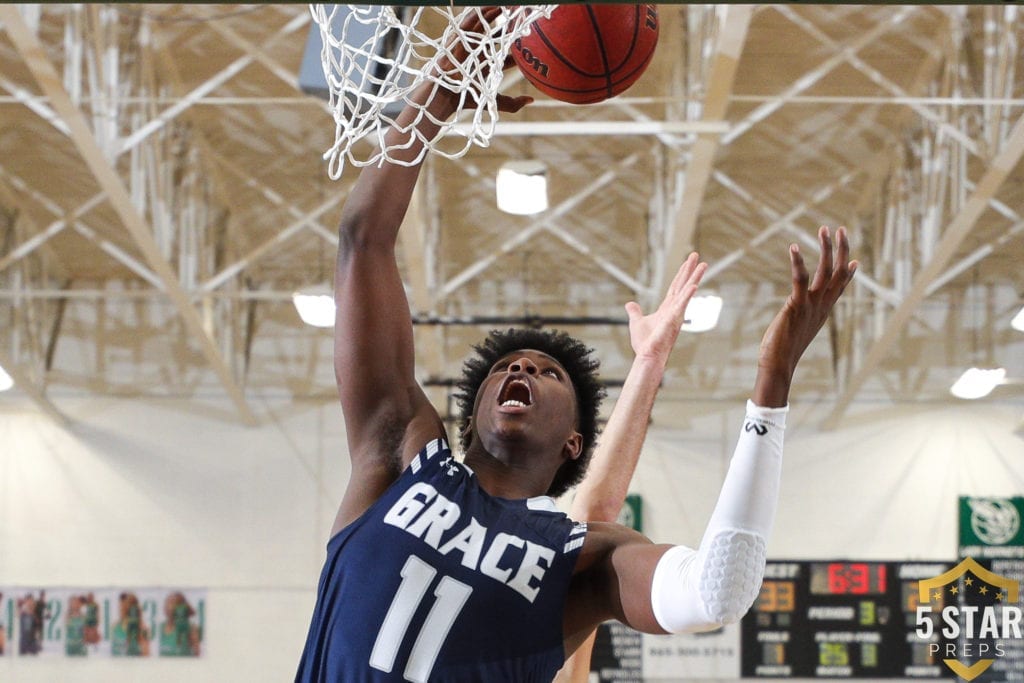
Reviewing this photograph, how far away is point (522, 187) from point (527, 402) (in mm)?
6007

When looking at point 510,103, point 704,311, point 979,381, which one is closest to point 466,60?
Result: point 510,103

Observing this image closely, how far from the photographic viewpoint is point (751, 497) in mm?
1850

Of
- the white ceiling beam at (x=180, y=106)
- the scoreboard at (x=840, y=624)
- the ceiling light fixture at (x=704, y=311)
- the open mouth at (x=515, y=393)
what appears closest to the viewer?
the open mouth at (x=515, y=393)

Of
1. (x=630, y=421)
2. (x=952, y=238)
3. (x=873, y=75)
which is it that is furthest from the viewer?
(x=873, y=75)

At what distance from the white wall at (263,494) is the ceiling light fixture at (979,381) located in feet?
5.87

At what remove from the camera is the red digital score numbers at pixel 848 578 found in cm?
1343

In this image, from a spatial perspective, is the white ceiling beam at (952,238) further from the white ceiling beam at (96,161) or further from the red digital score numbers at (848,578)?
the white ceiling beam at (96,161)

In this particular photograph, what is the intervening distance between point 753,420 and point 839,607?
478 inches

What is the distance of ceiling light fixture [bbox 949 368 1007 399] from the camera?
11805mm

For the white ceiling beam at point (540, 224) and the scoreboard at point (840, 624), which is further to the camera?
A: the scoreboard at point (840, 624)

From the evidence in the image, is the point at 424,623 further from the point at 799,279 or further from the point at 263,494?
the point at 263,494

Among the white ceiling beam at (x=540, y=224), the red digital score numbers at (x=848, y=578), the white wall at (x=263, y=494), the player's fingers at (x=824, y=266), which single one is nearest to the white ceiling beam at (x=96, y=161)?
the white wall at (x=263, y=494)

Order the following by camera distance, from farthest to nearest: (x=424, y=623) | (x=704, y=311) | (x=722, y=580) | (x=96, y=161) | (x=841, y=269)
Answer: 1. (x=704, y=311)
2. (x=96, y=161)
3. (x=424, y=623)
4. (x=841, y=269)
5. (x=722, y=580)

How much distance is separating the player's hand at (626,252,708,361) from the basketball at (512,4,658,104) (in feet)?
1.68
